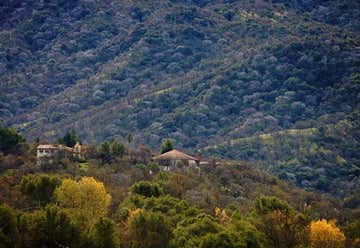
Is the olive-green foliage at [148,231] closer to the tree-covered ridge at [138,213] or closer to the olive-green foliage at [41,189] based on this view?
the tree-covered ridge at [138,213]

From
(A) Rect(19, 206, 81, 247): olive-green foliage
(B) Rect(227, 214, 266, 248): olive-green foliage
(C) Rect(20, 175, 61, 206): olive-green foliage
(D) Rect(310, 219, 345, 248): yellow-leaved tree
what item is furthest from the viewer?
(C) Rect(20, 175, 61, 206): olive-green foliage

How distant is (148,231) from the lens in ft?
264

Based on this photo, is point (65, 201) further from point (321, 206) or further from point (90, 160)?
point (321, 206)

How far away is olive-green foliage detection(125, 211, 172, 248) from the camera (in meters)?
79.9

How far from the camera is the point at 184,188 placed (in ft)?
381

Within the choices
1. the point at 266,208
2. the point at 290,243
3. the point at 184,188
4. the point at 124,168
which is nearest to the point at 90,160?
the point at 124,168

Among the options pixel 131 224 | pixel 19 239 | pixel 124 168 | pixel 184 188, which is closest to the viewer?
pixel 19 239

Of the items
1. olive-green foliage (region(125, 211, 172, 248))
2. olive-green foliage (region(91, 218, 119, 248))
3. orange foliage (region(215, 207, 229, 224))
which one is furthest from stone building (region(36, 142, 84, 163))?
olive-green foliage (region(91, 218, 119, 248))

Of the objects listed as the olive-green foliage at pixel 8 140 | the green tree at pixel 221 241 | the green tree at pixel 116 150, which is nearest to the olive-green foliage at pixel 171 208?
the green tree at pixel 221 241

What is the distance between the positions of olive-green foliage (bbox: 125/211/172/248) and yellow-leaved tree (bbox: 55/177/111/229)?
6.99 m

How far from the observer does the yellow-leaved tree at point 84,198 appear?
89562 mm

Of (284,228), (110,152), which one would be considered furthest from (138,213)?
(110,152)

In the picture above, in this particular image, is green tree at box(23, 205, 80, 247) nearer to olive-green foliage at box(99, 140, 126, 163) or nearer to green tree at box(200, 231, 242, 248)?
green tree at box(200, 231, 242, 248)

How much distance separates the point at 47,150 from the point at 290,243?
2465 inches
